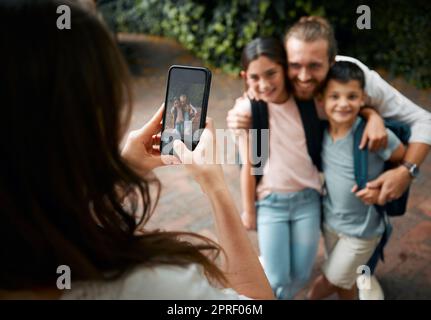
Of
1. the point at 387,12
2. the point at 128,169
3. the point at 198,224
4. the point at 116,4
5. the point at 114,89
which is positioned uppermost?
the point at 116,4

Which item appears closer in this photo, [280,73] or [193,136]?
[193,136]

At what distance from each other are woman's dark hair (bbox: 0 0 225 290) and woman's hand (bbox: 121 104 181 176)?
1.47 feet

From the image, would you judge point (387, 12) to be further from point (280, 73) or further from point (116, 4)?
point (116, 4)

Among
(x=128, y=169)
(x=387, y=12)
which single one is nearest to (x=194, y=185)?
(x=387, y=12)

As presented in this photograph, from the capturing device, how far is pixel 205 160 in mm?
1139

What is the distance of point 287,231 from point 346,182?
313 millimetres

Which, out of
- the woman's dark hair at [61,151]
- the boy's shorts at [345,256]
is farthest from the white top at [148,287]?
the boy's shorts at [345,256]

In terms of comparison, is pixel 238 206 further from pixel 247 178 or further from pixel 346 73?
pixel 346 73

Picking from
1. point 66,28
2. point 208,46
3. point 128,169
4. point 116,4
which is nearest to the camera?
point 66,28

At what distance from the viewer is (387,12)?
304cm

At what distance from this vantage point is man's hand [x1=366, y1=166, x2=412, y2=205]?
1720 millimetres

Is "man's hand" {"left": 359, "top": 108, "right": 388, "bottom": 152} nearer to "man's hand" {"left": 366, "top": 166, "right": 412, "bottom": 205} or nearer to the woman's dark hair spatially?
"man's hand" {"left": 366, "top": 166, "right": 412, "bottom": 205}

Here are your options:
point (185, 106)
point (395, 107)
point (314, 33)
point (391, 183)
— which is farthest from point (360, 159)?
point (185, 106)
